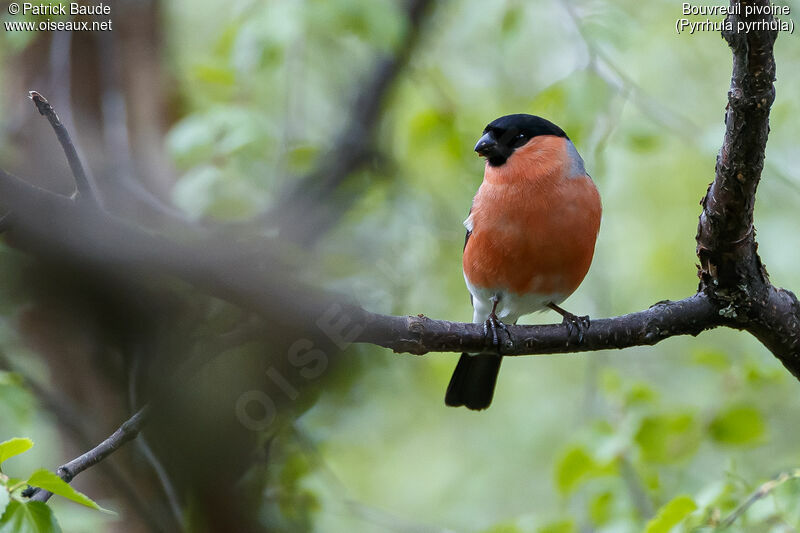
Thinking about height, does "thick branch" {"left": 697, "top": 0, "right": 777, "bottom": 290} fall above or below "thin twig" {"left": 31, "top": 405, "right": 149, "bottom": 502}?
above

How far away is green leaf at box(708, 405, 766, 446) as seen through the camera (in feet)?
11.4

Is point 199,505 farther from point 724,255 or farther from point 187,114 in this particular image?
point 187,114

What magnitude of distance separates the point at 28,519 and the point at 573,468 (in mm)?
2424

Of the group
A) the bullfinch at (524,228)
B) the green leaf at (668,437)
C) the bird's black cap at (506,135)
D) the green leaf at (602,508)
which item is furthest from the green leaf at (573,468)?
the bird's black cap at (506,135)

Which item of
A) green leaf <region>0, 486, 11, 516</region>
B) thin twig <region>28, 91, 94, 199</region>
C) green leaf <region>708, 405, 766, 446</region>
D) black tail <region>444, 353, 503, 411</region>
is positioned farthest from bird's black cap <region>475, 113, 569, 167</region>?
green leaf <region>0, 486, 11, 516</region>

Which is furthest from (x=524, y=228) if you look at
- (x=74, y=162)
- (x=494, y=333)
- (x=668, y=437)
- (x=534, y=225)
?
(x=74, y=162)

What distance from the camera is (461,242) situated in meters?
5.88

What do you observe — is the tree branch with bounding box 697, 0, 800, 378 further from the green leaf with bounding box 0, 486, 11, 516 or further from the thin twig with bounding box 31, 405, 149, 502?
the green leaf with bounding box 0, 486, 11, 516

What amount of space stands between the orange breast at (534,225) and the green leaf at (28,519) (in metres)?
2.52

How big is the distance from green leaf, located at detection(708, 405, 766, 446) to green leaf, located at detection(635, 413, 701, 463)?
10 cm

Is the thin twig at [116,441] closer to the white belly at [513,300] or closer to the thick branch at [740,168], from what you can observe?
the thick branch at [740,168]

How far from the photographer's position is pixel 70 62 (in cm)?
529

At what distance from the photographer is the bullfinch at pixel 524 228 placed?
11.9 feet

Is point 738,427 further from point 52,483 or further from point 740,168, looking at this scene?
point 52,483
